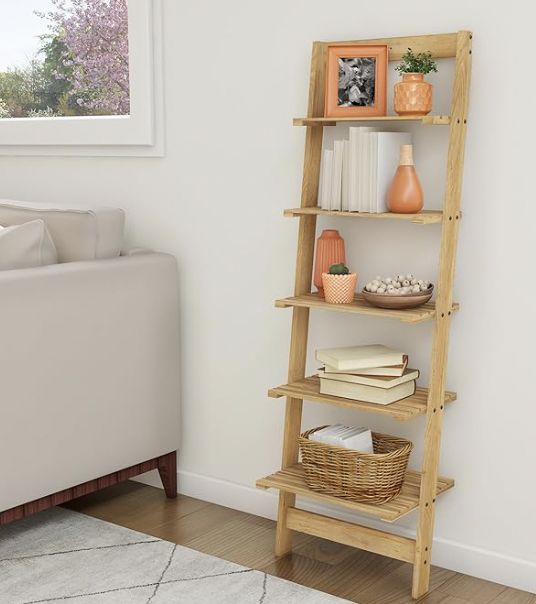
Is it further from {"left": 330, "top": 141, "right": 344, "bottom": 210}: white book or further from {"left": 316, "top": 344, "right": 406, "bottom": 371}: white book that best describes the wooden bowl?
{"left": 330, "top": 141, "right": 344, "bottom": 210}: white book

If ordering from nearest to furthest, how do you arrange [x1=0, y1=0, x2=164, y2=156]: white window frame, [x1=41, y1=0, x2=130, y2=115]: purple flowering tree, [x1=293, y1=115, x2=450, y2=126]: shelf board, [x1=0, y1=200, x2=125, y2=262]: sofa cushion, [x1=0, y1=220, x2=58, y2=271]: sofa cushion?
[x1=293, y1=115, x2=450, y2=126]: shelf board, [x1=0, y1=220, x2=58, y2=271]: sofa cushion, [x1=0, y1=200, x2=125, y2=262]: sofa cushion, [x1=0, y1=0, x2=164, y2=156]: white window frame, [x1=41, y1=0, x2=130, y2=115]: purple flowering tree

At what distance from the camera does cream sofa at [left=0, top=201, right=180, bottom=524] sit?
7.73 ft

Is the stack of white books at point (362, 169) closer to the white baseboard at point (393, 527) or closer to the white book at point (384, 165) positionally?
the white book at point (384, 165)

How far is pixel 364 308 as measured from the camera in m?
2.22

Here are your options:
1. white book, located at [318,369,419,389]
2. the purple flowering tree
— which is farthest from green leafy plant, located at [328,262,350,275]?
the purple flowering tree

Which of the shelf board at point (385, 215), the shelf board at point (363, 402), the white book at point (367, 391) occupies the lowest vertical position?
the shelf board at point (363, 402)

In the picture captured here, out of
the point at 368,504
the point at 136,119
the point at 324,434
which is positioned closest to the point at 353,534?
the point at 368,504

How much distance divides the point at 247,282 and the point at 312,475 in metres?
0.66

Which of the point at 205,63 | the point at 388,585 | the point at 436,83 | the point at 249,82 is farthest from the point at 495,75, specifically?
the point at 388,585

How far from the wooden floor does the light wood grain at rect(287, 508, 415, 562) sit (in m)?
0.08

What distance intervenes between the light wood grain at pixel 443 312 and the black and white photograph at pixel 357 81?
0.71ft

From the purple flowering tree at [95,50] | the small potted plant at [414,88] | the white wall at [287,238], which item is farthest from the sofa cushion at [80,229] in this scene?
the small potted plant at [414,88]

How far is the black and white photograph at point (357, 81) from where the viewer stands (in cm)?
223

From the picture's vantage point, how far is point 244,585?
2.26m
